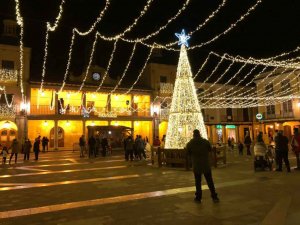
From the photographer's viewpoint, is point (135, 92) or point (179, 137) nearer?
point (179, 137)

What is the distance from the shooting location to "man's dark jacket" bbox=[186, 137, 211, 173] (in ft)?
20.2

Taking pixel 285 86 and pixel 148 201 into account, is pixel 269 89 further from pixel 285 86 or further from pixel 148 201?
pixel 148 201

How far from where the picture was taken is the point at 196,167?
620 centimetres

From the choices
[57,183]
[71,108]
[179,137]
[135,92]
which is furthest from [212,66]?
[57,183]

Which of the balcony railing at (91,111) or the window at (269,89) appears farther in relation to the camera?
the window at (269,89)

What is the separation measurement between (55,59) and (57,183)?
22.8 meters

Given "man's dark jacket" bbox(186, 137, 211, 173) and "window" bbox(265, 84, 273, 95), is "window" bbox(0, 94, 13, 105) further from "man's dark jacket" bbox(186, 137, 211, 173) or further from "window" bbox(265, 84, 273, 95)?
"window" bbox(265, 84, 273, 95)

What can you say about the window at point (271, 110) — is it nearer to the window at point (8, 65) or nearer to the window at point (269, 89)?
the window at point (269, 89)

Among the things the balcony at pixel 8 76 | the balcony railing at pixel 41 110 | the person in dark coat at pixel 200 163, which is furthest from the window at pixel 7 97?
the person in dark coat at pixel 200 163

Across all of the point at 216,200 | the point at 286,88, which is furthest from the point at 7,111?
the point at 286,88

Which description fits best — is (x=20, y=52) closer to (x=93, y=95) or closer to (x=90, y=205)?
(x=93, y=95)

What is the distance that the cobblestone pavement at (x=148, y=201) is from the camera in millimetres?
4984

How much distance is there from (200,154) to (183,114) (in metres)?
6.21

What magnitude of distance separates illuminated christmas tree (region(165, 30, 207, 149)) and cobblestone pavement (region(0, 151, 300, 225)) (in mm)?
2966
